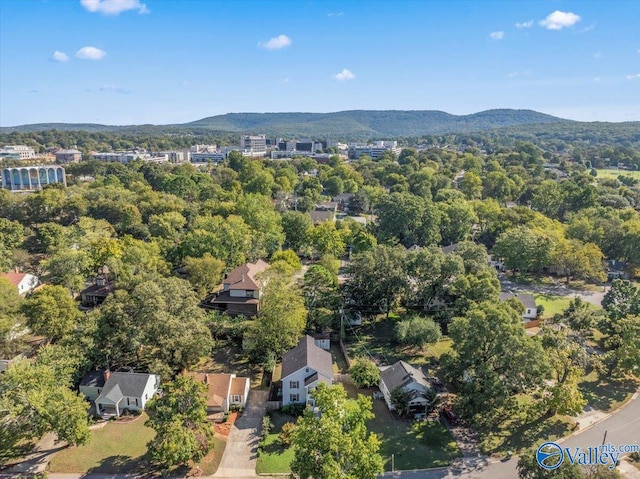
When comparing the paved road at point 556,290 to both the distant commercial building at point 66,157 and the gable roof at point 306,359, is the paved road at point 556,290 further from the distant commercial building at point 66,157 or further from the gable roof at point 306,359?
the distant commercial building at point 66,157

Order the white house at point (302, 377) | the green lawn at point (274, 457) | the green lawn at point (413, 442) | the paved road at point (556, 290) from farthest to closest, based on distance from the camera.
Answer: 1. the paved road at point (556, 290)
2. the white house at point (302, 377)
3. the green lawn at point (413, 442)
4. the green lawn at point (274, 457)

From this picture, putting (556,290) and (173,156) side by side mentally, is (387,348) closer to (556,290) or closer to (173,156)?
(556,290)

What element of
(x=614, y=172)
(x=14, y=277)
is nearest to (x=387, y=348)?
(x=14, y=277)

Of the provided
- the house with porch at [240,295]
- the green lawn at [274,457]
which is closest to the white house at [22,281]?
the house with porch at [240,295]

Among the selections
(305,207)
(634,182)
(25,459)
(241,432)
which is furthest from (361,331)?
(634,182)

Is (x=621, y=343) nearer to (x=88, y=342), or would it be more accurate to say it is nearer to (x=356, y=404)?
(x=356, y=404)

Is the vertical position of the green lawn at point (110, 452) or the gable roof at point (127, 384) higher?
the gable roof at point (127, 384)

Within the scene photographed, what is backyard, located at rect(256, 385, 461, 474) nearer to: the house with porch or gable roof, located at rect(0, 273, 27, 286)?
the house with porch
